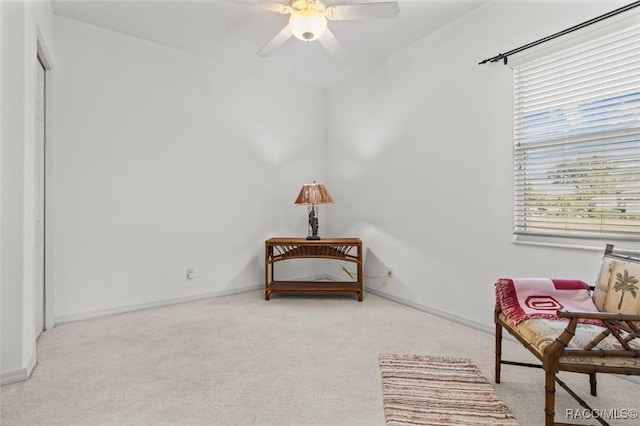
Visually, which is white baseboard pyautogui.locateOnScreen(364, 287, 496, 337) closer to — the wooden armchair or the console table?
the console table

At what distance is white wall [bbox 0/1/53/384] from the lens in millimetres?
1982

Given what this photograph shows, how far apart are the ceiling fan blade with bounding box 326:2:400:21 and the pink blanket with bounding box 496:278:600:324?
182 centimetres

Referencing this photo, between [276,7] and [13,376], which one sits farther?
[276,7]

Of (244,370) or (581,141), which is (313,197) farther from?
(581,141)

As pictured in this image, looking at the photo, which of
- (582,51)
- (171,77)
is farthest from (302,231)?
(582,51)

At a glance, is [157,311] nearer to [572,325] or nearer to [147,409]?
[147,409]

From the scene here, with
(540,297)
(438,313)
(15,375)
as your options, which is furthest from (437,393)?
(15,375)

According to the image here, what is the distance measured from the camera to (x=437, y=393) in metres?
1.88

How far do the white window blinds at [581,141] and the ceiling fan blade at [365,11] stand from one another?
113 cm

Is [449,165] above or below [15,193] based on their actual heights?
above

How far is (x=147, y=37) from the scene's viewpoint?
3416mm

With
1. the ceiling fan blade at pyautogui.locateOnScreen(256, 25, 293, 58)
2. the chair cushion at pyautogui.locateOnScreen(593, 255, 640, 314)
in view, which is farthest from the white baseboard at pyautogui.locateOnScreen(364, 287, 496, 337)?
the ceiling fan blade at pyautogui.locateOnScreen(256, 25, 293, 58)

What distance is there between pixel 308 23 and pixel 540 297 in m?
2.25

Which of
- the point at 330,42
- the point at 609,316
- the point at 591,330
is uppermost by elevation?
the point at 330,42
